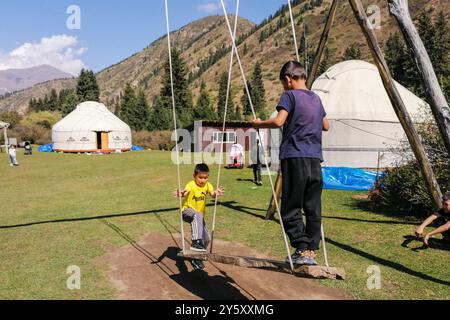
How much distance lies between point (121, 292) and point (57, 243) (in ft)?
9.82

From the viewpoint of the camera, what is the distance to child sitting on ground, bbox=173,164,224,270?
17.0 feet

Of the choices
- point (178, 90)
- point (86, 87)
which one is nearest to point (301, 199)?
point (178, 90)

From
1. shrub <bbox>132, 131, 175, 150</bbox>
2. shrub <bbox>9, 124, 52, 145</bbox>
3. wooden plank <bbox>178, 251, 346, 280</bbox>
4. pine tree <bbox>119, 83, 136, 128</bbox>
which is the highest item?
pine tree <bbox>119, 83, 136, 128</bbox>

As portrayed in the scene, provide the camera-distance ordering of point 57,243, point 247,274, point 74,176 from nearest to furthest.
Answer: point 247,274, point 57,243, point 74,176

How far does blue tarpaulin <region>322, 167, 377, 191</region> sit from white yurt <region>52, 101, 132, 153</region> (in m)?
28.5

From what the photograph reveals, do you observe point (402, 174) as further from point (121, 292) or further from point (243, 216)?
point (121, 292)

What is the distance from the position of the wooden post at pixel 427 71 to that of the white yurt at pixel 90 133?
116ft

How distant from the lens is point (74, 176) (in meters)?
18.8

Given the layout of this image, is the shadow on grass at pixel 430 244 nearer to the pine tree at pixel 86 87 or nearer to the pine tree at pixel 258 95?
the pine tree at pixel 86 87

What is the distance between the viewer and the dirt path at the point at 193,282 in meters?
4.74

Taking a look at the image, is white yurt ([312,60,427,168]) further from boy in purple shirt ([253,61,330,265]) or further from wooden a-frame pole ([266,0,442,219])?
boy in purple shirt ([253,61,330,265])

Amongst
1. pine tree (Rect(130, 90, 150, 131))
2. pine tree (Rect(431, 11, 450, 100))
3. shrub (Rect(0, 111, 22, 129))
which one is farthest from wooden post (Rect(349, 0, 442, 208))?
shrub (Rect(0, 111, 22, 129))
